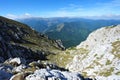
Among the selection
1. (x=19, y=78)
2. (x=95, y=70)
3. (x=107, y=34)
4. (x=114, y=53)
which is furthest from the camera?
(x=107, y=34)

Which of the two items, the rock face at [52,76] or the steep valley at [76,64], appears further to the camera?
the steep valley at [76,64]

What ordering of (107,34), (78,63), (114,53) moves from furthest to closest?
(107,34)
(78,63)
(114,53)

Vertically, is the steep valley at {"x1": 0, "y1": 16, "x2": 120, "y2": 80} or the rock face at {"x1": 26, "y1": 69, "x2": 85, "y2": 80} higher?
the rock face at {"x1": 26, "y1": 69, "x2": 85, "y2": 80}

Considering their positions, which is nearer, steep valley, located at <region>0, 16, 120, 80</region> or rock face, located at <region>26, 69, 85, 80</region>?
rock face, located at <region>26, 69, 85, 80</region>

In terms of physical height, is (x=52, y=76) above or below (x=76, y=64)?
above

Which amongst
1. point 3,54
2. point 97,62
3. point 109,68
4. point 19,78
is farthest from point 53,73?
point 3,54

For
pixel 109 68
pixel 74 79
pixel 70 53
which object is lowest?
pixel 70 53

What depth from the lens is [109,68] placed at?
74.2 meters

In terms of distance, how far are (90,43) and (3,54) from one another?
6687cm

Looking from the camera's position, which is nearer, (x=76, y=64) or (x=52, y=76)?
(x=52, y=76)

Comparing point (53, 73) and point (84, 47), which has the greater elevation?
point (53, 73)

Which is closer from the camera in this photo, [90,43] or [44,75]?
[44,75]

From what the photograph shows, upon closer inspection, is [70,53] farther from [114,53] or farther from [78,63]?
[114,53]

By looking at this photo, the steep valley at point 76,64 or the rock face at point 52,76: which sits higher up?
the rock face at point 52,76
